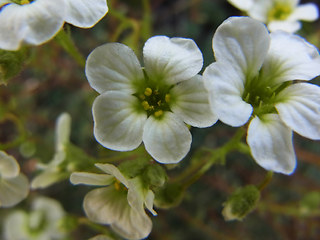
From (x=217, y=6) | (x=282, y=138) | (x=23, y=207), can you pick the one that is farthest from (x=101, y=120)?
(x=217, y=6)

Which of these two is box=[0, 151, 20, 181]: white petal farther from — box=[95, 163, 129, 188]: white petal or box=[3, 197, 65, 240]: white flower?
box=[3, 197, 65, 240]: white flower

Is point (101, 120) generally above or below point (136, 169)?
above

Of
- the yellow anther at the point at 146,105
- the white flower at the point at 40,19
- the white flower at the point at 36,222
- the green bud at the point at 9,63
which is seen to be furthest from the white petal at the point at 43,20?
the white flower at the point at 36,222

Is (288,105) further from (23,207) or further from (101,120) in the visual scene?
(23,207)

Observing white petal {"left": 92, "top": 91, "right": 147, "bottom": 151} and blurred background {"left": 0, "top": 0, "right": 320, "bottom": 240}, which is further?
blurred background {"left": 0, "top": 0, "right": 320, "bottom": 240}

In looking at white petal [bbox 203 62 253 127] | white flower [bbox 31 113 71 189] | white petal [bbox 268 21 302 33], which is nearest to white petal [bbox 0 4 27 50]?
white petal [bbox 203 62 253 127]

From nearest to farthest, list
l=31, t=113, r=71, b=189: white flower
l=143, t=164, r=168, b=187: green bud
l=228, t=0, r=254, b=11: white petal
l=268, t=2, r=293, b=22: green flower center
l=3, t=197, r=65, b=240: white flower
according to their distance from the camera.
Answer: l=143, t=164, r=168, b=187: green bud < l=31, t=113, r=71, b=189: white flower < l=228, t=0, r=254, b=11: white petal < l=268, t=2, r=293, b=22: green flower center < l=3, t=197, r=65, b=240: white flower
